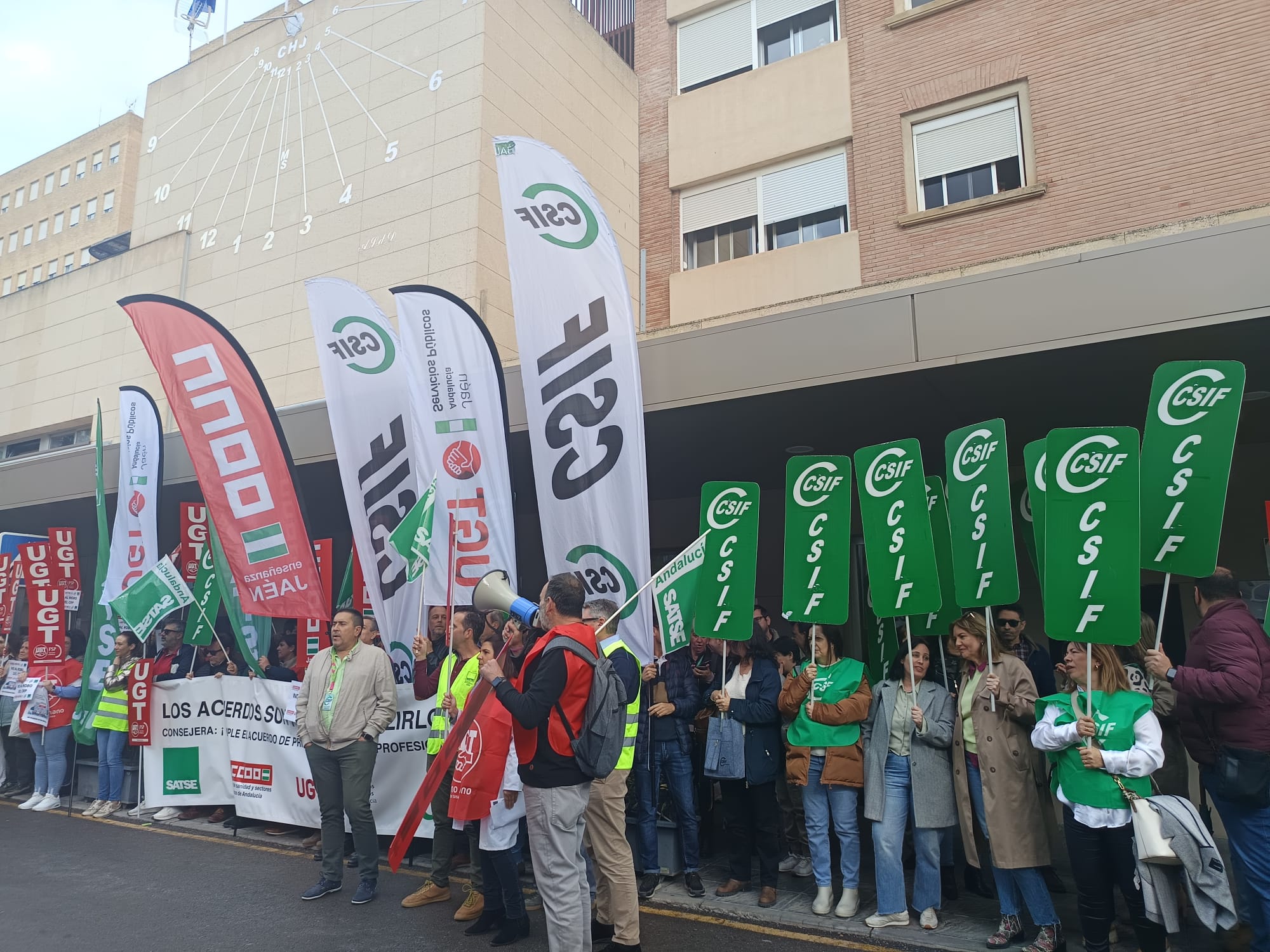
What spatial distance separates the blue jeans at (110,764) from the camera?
385 inches

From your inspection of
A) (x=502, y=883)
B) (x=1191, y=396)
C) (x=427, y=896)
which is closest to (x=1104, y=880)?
(x=1191, y=396)

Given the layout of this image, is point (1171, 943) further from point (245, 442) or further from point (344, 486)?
point (245, 442)

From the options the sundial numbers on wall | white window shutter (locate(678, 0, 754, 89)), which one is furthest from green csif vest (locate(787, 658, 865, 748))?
the sundial numbers on wall

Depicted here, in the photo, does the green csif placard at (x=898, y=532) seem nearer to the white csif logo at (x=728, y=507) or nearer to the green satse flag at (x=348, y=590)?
the white csif logo at (x=728, y=507)

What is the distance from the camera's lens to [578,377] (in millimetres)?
7617

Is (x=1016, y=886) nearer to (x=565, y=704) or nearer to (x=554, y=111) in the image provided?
(x=565, y=704)

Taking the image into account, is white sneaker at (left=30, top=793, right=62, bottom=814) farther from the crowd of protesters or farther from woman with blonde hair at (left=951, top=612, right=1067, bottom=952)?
woman with blonde hair at (left=951, top=612, right=1067, bottom=952)

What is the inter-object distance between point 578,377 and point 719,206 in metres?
6.87

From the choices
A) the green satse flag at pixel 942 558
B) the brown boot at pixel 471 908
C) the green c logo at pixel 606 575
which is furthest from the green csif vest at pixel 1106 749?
the brown boot at pixel 471 908

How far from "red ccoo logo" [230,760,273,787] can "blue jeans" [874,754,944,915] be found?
227 inches

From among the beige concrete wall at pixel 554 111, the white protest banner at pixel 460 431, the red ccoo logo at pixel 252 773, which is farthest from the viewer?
the beige concrete wall at pixel 554 111

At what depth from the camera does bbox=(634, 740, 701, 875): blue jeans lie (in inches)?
267

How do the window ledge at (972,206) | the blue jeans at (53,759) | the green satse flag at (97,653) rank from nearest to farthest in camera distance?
the green satse flag at (97,653) < the blue jeans at (53,759) < the window ledge at (972,206)

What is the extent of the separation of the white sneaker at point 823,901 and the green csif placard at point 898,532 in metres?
1.96
